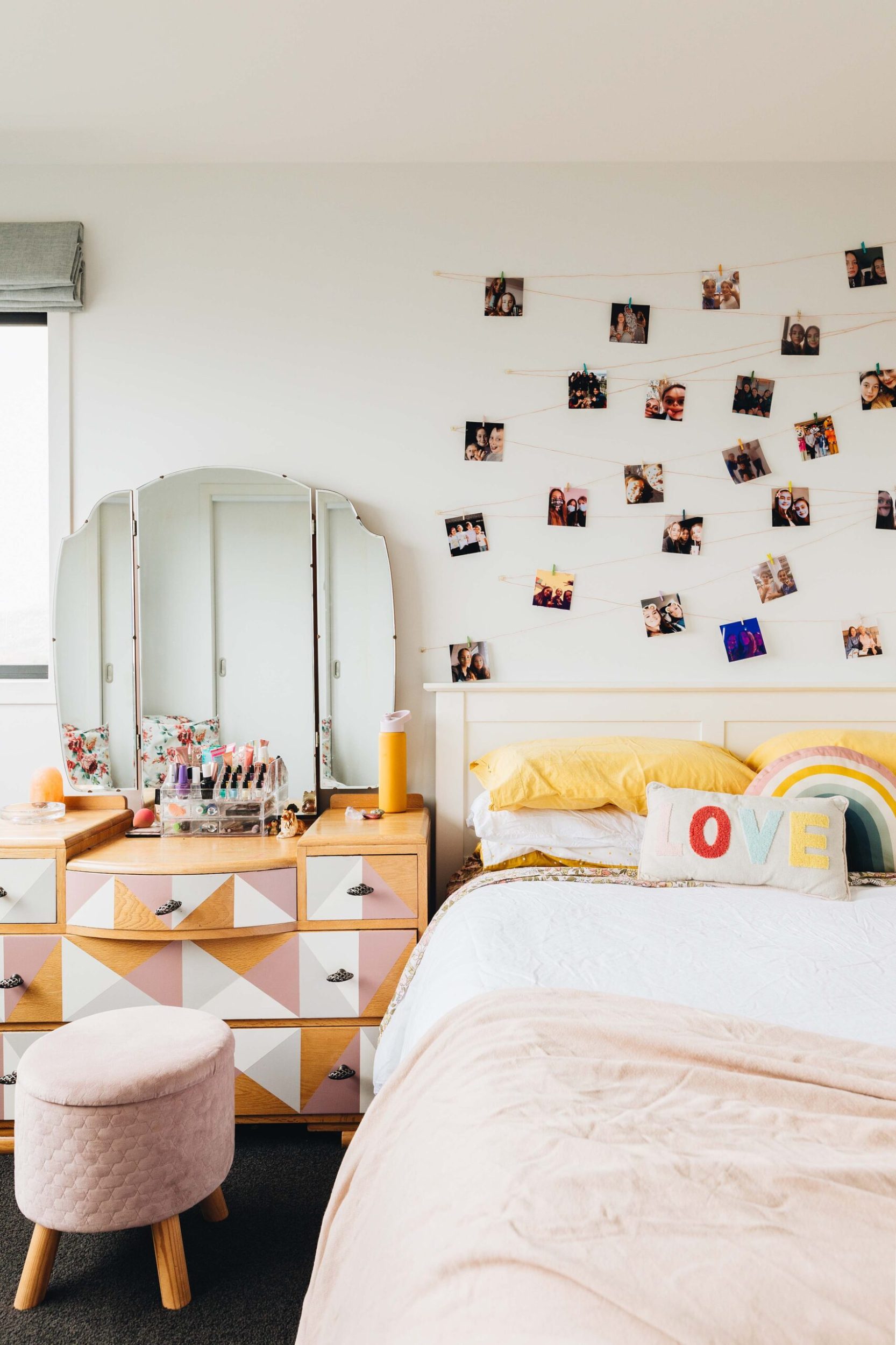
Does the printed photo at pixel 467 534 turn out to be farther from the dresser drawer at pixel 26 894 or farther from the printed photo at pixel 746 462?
the dresser drawer at pixel 26 894

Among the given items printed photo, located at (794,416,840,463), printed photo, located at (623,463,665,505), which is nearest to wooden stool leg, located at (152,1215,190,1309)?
printed photo, located at (623,463,665,505)

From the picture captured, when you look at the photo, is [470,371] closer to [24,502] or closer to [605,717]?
[605,717]

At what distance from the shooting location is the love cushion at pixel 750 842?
6.04ft

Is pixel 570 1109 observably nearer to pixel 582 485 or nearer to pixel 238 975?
pixel 238 975

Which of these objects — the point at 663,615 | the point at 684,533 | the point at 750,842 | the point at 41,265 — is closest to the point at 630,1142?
the point at 750,842

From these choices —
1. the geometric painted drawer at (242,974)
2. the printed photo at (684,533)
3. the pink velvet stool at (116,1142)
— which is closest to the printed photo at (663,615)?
the printed photo at (684,533)

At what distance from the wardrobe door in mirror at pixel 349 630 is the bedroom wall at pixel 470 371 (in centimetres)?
8

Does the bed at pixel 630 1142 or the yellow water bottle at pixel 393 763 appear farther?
the yellow water bottle at pixel 393 763

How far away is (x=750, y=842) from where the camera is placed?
74.0 inches

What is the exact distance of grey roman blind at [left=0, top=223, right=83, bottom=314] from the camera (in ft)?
7.83

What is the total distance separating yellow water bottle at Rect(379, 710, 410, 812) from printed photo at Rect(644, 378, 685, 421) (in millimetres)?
1140

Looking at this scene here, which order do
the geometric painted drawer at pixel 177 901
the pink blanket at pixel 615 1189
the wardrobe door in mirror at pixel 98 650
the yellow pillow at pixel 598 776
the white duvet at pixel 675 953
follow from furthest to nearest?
the wardrobe door in mirror at pixel 98 650 < the yellow pillow at pixel 598 776 < the geometric painted drawer at pixel 177 901 < the white duvet at pixel 675 953 < the pink blanket at pixel 615 1189

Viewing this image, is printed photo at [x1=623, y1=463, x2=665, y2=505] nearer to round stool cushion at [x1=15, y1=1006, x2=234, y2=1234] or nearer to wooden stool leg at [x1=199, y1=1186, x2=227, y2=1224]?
round stool cushion at [x1=15, y1=1006, x2=234, y2=1234]

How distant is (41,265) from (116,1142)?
89.6 inches
